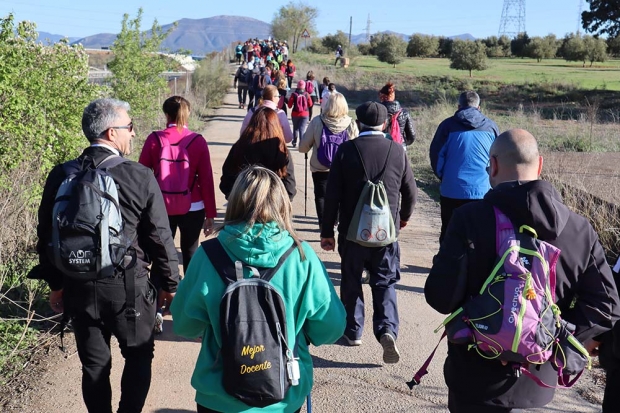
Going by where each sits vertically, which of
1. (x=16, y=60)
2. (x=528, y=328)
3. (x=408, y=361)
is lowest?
(x=408, y=361)

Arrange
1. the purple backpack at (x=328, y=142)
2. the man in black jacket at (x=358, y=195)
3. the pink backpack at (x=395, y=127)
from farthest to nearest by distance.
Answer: the pink backpack at (x=395, y=127) < the purple backpack at (x=328, y=142) < the man in black jacket at (x=358, y=195)

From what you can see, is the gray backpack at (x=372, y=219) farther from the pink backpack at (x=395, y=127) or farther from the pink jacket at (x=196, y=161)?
the pink backpack at (x=395, y=127)

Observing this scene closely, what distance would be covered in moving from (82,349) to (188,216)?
2113mm

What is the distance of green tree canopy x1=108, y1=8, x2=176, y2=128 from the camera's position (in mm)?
12766

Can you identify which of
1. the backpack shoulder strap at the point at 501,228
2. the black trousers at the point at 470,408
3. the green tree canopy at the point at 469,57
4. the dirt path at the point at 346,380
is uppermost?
the green tree canopy at the point at 469,57

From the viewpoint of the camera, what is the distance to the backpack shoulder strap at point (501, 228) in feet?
8.84

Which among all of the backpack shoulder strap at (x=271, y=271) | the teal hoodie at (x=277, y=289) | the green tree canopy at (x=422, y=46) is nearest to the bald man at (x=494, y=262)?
the teal hoodie at (x=277, y=289)

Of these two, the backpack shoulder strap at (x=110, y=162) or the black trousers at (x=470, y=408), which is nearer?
the black trousers at (x=470, y=408)

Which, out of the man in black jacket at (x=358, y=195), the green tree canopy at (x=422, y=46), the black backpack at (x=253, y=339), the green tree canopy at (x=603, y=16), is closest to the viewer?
the black backpack at (x=253, y=339)

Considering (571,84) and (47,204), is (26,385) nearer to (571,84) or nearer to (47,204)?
(47,204)

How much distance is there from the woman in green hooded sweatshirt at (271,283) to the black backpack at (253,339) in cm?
6

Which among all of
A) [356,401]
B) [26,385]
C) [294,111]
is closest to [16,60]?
[26,385]

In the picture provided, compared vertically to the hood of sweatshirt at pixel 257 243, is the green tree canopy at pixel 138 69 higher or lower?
higher

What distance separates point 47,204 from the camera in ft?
11.3
